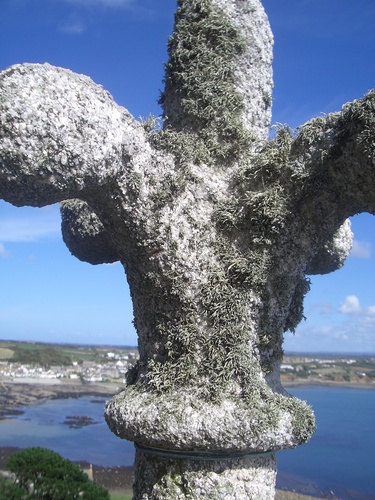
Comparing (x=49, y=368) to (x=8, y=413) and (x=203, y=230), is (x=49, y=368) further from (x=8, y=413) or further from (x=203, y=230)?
(x=203, y=230)

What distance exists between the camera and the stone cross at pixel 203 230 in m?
2.56

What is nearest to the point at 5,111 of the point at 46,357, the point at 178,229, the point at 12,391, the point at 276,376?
the point at 178,229

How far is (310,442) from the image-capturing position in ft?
105

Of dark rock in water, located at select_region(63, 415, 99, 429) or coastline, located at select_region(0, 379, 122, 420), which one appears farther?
coastline, located at select_region(0, 379, 122, 420)

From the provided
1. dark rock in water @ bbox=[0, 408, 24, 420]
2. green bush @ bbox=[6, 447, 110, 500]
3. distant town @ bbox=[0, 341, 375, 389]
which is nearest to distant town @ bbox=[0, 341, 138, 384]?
distant town @ bbox=[0, 341, 375, 389]

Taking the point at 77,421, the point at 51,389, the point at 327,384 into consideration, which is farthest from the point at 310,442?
the point at 51,389

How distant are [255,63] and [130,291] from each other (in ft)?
5.09

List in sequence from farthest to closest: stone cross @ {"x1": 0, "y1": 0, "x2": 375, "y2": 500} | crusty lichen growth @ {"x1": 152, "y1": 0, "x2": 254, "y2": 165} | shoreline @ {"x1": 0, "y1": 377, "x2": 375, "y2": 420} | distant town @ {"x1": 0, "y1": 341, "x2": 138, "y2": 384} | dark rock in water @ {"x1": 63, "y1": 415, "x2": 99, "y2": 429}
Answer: distant town @ {"x1": 0, "y1": 341, "x2": 138, "y2": 384}
shoreline @ {"x1": 0, "y1": 377, "x2": 375, "y2": 420}
dark rock in water @ {"x1": 63, "y1": 415, "x2": 99, "y2": 429}
crusty lichen growth @ {"x1": 152, "y1": 0, "x2": 254, "y2": 165}
stone cross @ {"x1": 0, "y1": 0, "x2": 375, "y2": 500}

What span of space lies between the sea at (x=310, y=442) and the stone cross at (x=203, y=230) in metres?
17.0

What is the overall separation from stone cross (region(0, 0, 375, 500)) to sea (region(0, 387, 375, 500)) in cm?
1699

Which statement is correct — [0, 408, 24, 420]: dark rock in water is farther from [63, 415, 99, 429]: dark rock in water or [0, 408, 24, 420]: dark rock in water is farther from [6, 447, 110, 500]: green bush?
[6, 447, 110, 500]: green bush

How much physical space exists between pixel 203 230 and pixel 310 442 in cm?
3183

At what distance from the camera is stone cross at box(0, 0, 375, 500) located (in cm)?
256

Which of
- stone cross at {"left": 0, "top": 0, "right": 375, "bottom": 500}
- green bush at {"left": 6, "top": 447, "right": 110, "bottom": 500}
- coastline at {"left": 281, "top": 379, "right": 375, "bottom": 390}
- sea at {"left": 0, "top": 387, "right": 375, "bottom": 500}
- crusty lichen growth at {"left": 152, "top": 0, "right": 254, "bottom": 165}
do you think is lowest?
sea at {"left": 0, "top": 387, "right": 375, "bottom": 500}
